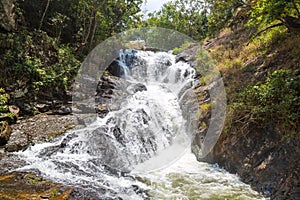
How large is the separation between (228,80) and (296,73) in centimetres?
274

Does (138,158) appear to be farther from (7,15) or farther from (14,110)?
(7,15)

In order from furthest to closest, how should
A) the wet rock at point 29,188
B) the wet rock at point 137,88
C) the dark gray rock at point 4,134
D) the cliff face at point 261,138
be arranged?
the wet rock at point 137,88, the dark gray rock at point 4,134, the cliff face at point 261,138, the wet rock at point 29,188

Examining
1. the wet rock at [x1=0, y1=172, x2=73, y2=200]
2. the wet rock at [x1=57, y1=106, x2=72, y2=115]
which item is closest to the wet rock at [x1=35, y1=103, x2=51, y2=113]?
the wet rock at [x1=57, y1=106, x2=72, y2=115]

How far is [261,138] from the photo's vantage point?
561cm

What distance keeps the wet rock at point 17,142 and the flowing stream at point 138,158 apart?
35 cm

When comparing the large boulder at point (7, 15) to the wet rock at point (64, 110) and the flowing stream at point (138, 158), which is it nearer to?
the wet rock at point (64, 110)

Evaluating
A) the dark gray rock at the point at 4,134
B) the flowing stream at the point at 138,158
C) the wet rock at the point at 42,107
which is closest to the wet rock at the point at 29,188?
the flowing stream at the point at 138,158

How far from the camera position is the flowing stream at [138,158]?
16.9ft

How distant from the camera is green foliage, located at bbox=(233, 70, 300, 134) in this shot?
5.11 metres

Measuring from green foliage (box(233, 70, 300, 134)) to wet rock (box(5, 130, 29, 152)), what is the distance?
6.02 meters

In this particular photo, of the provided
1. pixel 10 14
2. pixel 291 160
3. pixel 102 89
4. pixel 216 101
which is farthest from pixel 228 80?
pixel 10 14

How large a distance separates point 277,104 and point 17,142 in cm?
703

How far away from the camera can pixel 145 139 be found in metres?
8.25

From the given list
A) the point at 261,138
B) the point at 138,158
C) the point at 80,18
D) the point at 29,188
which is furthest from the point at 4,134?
the point at 80,18
